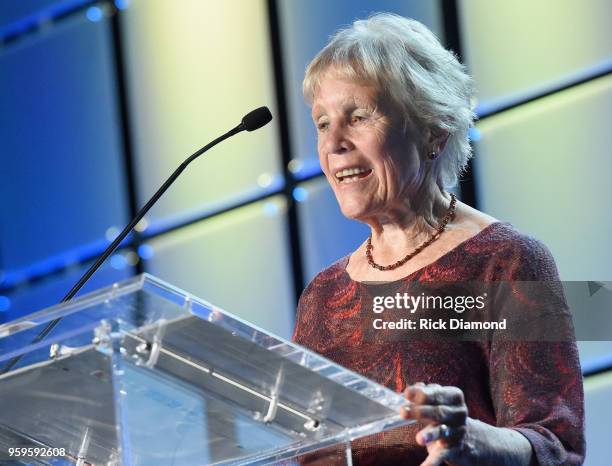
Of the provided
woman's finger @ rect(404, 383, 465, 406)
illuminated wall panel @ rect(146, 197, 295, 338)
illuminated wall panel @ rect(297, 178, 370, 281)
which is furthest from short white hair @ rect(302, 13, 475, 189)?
illuminated wall panel @ rect(146, 197, 295, 338)

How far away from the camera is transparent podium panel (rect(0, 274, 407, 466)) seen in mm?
1148

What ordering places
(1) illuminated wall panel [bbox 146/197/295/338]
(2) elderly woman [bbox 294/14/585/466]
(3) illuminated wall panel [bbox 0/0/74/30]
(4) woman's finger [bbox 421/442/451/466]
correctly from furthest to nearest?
1. (3) illuminated wall panel [bbox 0/0/74/30]
2. (1) illuminated wall panel [bbox 146/197/295/338]
3. (2) elderly woman [bbox 294/14/585/466]
4. (4) woman's finger [bbox 421/442/451/466]

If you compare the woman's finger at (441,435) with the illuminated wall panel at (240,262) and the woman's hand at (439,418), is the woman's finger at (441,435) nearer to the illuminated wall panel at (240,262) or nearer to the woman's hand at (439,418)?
the woman's hand at (439,418)

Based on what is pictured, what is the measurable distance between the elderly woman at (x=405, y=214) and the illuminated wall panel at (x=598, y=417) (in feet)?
2.78

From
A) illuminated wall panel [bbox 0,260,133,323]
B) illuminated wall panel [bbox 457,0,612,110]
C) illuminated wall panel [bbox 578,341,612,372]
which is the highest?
illuminated wall panel [bbox 457,0,612,110]

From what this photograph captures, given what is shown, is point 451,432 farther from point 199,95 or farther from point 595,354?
point 199,95

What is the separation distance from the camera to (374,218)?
6.54 feet

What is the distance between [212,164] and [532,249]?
1.82 metres

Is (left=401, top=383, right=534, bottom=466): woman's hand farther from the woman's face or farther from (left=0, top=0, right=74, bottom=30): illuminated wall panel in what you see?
(left=0, top=0, right=74, bottom=30): illuminated wall panel

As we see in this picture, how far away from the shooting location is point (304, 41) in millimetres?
3271

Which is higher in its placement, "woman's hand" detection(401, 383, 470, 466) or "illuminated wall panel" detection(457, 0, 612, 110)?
"illuminated wall panel" detection(457, 0, 612, 110)

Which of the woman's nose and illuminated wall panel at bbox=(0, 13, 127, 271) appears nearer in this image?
the woman's nose

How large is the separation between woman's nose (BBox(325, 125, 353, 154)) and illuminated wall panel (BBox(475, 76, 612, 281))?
3.07 ft

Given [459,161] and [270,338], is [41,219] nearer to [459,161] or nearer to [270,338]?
[459,161]
